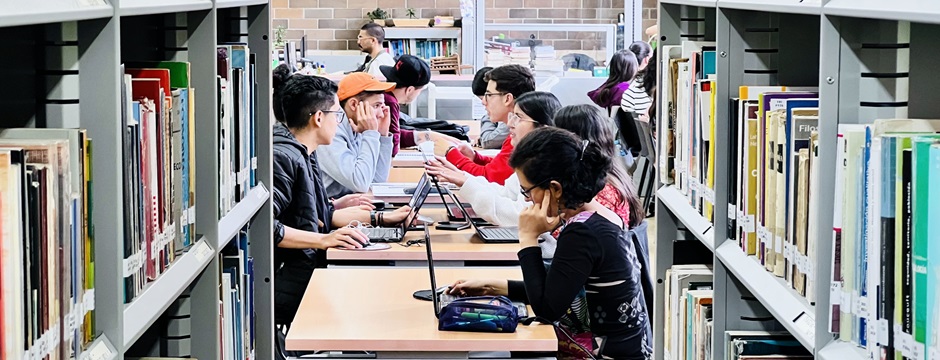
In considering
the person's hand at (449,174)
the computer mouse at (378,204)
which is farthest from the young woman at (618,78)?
the person's hand at (449,174)

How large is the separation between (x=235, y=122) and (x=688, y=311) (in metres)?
0.95

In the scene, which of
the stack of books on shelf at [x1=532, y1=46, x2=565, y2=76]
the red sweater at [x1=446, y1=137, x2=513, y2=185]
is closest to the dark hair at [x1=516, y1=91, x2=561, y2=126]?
the red sweater at [x1=446, y1=137, x2=513, y2=185]

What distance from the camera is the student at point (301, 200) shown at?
352 centimetres

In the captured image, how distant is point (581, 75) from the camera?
354 inches

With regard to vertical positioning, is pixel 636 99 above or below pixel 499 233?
above

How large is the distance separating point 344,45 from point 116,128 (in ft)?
32.6

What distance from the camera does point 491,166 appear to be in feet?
15.6

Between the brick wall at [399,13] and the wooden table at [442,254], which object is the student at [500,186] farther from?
the brick wall at [399,13]

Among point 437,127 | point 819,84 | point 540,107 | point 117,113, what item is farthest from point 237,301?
point 437,127

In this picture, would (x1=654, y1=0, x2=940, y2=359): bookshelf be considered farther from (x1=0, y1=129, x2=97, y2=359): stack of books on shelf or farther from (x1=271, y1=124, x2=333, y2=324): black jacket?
(x1=271, y1=124, x2=333, y2=324): black jacket

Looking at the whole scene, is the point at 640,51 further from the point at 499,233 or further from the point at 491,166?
the point at 499,233

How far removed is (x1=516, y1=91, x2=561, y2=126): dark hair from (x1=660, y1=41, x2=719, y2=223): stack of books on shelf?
6.59ft

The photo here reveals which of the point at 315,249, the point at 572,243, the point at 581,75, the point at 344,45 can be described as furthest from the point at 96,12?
the point at 344,45

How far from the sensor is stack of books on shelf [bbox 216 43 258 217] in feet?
6.94
